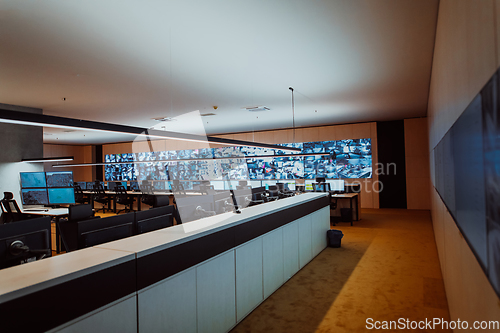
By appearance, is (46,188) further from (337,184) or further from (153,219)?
(337,184)

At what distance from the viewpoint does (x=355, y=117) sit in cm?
962

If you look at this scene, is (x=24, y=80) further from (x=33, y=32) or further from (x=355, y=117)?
(x=355, y=117)

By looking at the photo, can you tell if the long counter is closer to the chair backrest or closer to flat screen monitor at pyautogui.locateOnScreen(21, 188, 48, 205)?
the chair backrest

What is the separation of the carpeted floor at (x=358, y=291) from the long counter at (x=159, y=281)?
259mm

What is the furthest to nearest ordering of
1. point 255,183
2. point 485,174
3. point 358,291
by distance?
point 255,183, point 358,291, point 485,174

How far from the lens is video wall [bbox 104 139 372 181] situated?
10734 mm

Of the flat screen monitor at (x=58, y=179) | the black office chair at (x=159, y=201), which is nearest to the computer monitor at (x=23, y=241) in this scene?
the black office chair at (x=159, y=201)

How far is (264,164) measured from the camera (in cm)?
1239

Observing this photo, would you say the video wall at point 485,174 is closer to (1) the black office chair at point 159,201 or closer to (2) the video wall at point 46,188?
(1) the black office chair at point 159,201

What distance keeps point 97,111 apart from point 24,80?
2.64 m

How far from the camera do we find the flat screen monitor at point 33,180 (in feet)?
21.3

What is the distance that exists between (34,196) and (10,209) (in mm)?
640

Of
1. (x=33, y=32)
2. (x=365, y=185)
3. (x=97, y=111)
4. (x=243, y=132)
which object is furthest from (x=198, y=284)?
(x=243, y=132)

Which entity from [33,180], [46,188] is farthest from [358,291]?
[33,180]
